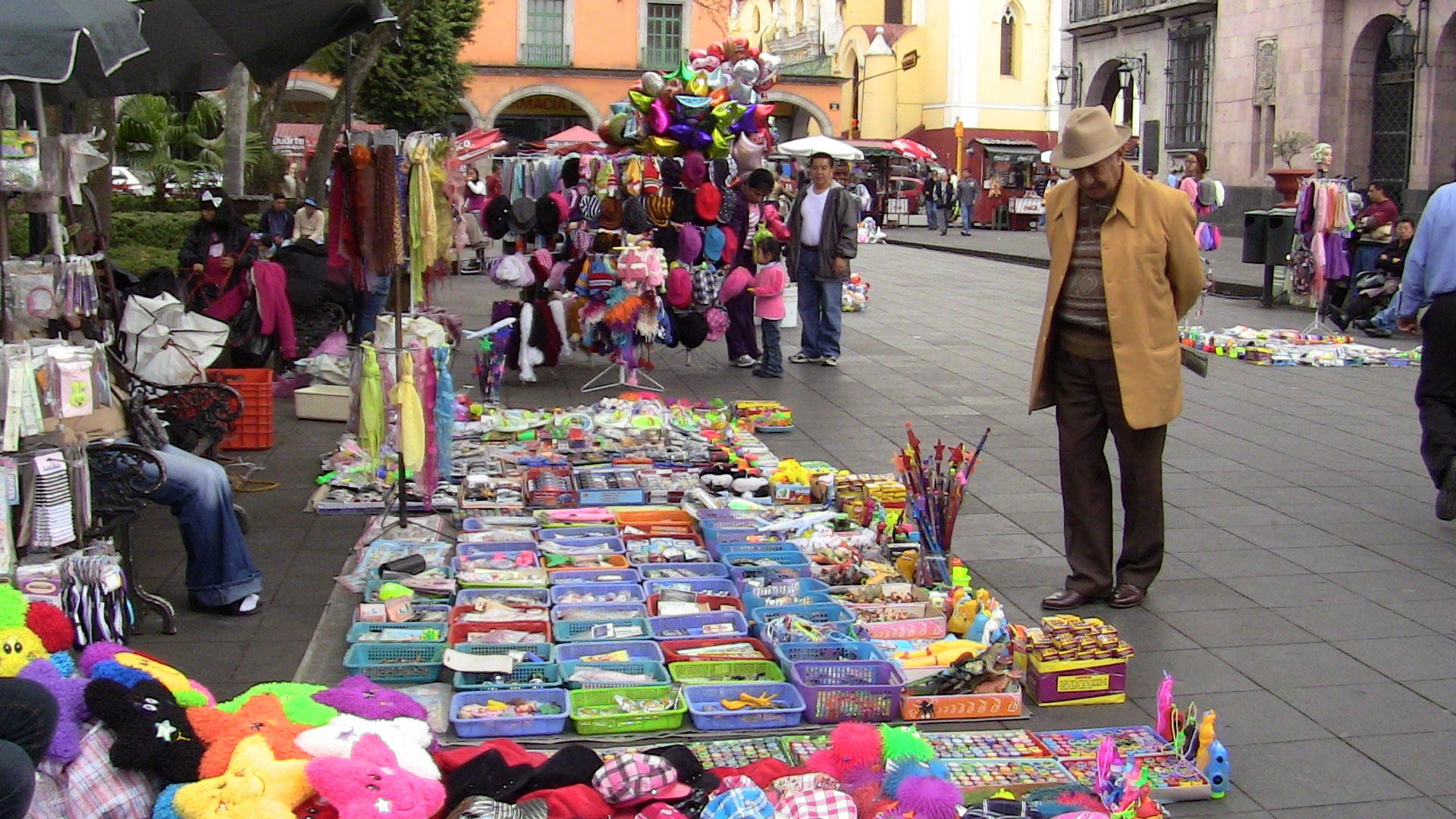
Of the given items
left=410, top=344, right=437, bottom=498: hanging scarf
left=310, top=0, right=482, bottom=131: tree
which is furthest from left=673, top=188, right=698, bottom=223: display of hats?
left=310, top=0, right=482, bottom=131: tree

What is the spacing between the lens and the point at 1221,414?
927 centimetres

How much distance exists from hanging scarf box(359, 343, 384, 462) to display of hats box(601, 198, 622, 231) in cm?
425

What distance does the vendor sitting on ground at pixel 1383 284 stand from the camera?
13672mm

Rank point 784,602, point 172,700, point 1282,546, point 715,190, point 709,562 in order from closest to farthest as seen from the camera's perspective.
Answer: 1. point 172,700
2. point 784,602
3. point 709,562
4. point 1282,546
5. point 715,190

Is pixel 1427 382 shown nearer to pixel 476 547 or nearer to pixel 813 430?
pixel 813 430

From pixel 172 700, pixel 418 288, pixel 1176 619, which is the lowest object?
pixel 1176 619

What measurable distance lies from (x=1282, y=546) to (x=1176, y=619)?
50.2 inches

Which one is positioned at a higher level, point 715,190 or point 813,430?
point 715,190

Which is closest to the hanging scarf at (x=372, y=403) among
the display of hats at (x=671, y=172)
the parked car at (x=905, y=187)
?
the display of hats at (x=671, y=172)

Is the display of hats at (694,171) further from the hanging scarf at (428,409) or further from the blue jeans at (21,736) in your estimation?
the blue jeans at (21,736)

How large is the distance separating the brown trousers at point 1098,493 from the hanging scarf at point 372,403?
2.91 metres

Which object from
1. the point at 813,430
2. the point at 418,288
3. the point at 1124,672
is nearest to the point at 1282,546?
the point at 1124,672

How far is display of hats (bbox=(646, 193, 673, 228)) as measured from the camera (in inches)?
398

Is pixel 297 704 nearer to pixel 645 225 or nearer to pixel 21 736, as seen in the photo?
pixel 21 736
